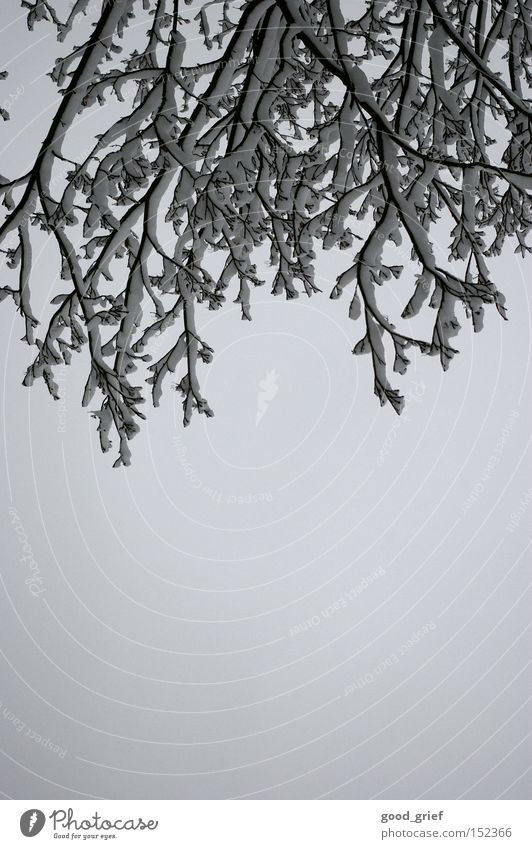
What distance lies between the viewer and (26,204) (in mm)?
889

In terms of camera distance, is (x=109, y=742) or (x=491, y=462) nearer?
(x=109, y=742)

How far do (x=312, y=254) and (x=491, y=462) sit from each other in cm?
78

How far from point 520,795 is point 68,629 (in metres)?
0.83

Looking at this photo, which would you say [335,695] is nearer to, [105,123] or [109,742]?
[109,742]

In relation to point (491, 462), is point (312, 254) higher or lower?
lower

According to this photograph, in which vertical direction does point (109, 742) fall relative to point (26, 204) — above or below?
below
